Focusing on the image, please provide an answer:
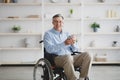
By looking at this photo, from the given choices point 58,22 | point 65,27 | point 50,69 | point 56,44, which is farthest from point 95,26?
point 50,69

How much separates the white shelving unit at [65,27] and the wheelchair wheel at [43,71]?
123 inches

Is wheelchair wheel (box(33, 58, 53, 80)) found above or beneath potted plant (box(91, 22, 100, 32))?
beneath

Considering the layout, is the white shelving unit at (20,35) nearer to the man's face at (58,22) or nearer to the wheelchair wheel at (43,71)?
the wheelchair wheel at (43,71)

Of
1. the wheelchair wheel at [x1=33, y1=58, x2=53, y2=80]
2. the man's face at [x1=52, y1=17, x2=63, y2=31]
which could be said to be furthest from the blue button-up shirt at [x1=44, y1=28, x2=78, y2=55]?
the wheelchair wheel at [x1=33, y1=58, x2=53, y2=80]

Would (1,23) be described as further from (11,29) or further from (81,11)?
(81,11)

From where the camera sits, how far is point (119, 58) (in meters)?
7.94

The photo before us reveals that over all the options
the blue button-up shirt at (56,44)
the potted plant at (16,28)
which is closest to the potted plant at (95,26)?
the potted plant at (16,28)

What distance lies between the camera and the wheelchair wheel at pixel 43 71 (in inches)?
153

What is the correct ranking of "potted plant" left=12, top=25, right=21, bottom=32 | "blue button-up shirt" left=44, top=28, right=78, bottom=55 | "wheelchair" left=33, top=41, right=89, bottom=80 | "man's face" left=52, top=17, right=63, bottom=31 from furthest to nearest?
"potted plant" left=12, top=25, right=21, bottom=32 < "man's face" left=52, top=17, right=63, bottom=31 < "blue button-up shirt" left=44, top=28, right=78, bottom=55 < "wheelchair" left=33, top=41, right=89, bottom=80

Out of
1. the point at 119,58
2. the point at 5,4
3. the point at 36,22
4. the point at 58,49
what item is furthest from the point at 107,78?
the point at 5,4

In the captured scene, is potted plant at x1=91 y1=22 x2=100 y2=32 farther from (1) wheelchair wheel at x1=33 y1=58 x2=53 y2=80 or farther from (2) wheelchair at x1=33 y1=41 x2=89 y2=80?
(2) wheelchair at x1=33 y1=41 x2=89 y2=80

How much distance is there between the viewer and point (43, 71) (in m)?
4.20

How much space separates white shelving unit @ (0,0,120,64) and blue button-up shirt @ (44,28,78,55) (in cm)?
336

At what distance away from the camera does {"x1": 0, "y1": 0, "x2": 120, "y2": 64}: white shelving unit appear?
25.5ft
